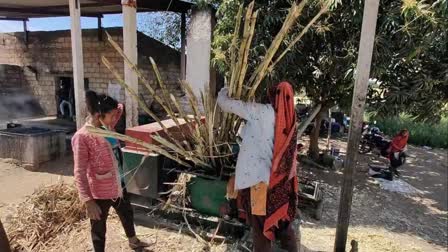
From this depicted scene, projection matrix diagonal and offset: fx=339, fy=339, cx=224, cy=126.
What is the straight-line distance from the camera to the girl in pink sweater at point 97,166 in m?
2.64

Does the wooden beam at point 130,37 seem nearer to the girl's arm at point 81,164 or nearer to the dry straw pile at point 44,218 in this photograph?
the dry straw pile at point 44,218

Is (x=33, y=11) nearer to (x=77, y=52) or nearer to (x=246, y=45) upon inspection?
(x=77, y=52)

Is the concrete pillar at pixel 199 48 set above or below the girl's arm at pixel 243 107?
above

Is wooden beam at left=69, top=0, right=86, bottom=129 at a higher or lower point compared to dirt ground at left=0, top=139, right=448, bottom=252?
higher

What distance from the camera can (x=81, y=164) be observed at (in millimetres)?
2656

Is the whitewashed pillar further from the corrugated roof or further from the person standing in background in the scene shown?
the person standing in background

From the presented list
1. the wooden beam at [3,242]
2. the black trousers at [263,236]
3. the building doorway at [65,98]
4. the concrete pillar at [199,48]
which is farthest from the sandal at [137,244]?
the building doorway at [65,98]

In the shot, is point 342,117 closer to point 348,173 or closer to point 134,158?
point 348,173

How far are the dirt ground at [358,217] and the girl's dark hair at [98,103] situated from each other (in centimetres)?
147

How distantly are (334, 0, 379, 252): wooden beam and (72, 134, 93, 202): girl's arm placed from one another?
2.57 meters

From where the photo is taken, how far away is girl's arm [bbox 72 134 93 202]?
104 inches

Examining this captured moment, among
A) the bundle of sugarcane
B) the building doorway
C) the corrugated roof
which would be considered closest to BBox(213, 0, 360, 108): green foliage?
the corrugated roof

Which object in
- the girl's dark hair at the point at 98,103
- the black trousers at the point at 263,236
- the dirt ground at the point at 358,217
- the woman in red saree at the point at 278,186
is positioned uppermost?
the girl's dark hair at the point at 98,103

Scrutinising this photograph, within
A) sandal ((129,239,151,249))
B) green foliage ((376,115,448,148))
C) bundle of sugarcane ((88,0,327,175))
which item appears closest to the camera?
bundle of sugarcane ((88,0,327,175))
